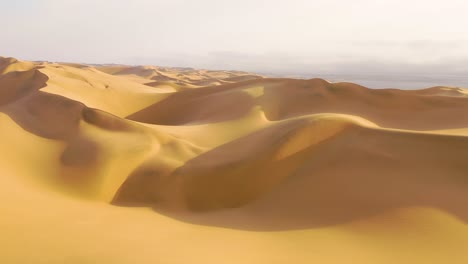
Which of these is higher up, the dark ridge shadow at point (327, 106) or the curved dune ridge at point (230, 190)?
the dark ridge shadow at point (327, 106)

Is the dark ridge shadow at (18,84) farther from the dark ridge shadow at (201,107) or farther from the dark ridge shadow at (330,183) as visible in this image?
the dark ridge shadow at (330,183)

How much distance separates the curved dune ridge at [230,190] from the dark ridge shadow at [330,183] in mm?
24

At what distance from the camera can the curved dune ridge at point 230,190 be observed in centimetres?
379

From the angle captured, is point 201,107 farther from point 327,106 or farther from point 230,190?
point 230,190

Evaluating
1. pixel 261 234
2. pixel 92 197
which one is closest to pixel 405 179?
pixel 261 234

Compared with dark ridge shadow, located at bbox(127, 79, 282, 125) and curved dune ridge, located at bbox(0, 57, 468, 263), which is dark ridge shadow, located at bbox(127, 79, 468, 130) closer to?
dark ridge shadow, located at bbox(127, 79, 282, 125)

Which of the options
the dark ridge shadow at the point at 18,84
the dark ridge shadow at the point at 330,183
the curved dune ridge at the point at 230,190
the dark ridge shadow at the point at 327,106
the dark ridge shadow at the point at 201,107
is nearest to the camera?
the curved dune ridge at the point at 230,190

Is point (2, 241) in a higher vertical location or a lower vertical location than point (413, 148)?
lower

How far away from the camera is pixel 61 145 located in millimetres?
7547

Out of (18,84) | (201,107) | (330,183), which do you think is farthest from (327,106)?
(18,84)

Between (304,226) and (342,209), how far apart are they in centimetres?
68

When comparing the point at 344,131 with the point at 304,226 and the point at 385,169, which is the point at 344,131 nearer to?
the point at 385,169

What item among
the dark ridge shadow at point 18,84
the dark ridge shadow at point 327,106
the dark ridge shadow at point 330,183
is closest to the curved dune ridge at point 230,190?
the dark ridge shadow at point 330,183

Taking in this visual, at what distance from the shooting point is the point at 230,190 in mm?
6086
